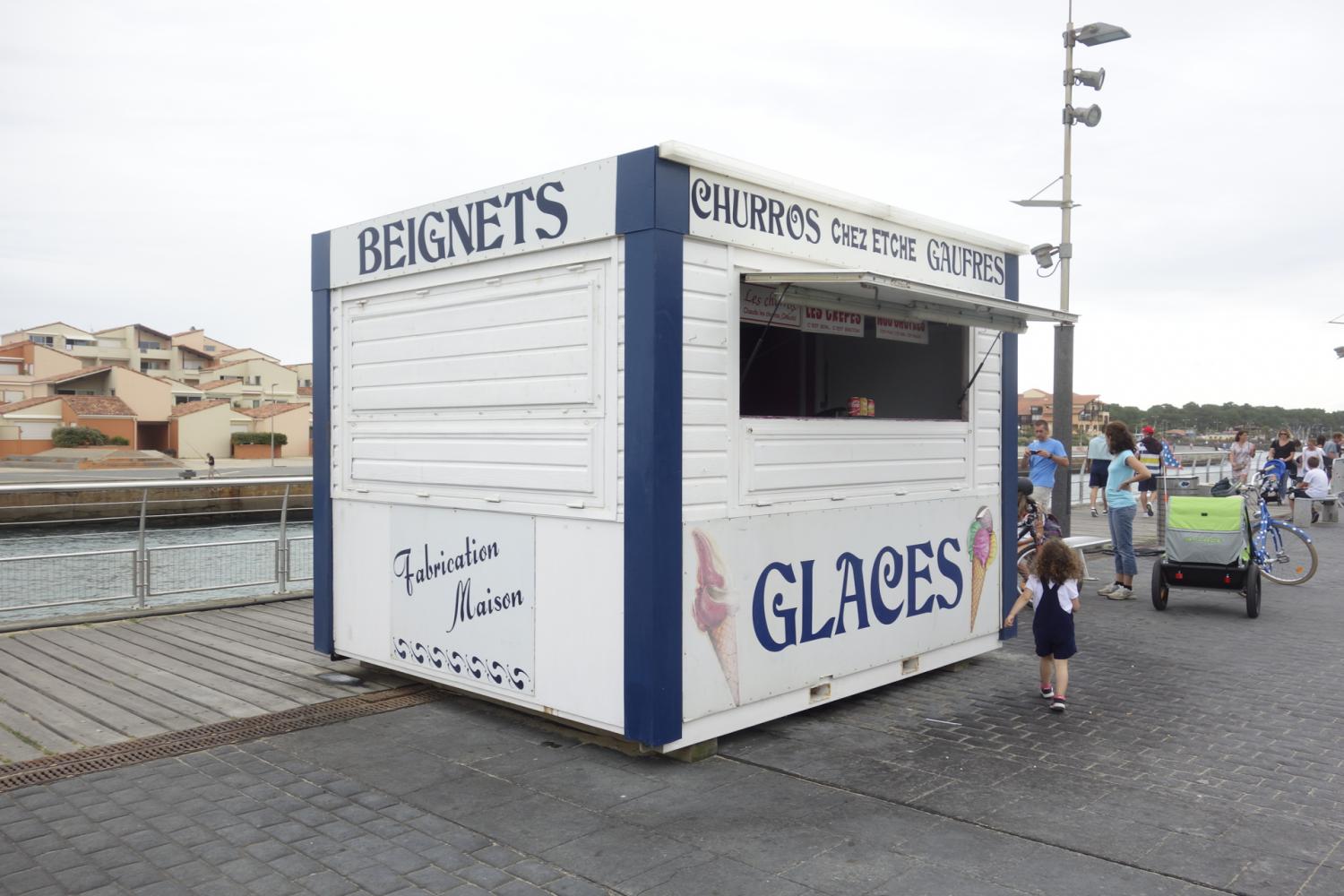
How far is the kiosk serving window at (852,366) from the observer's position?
271 inches

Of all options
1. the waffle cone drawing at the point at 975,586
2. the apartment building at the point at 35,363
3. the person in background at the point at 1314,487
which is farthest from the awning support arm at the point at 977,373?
the apartment building at the point at 35,363

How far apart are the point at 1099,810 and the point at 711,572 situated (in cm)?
204

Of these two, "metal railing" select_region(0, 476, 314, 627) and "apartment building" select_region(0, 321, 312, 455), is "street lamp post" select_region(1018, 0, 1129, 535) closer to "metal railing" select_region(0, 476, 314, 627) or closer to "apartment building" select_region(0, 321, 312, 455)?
"metal railing" select_region(0, 476, 314, 627)

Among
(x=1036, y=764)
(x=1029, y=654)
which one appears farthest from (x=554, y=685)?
(x=1029, y=654)

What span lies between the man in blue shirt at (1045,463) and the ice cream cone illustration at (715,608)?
7.01m

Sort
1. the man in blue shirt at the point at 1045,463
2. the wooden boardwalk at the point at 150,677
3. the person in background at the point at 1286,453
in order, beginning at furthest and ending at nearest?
1. the person in background at the point at 1286,453
2. the man in blue shirt at the point at 1045,463
3. the wooden boardwalk at the point at 150,677

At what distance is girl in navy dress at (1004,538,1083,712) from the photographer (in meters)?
6.09

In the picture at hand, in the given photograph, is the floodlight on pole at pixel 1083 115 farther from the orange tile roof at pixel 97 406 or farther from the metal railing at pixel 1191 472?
the orange tile roof at pixel 97 406

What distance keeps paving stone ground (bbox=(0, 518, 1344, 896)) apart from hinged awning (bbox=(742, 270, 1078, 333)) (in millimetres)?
2368

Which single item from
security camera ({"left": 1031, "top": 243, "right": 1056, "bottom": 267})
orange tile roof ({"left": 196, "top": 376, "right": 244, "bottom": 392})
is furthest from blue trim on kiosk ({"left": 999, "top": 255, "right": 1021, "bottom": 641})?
orange tile roof ({"left": 196, "top": 376, "right": 244, "bottom": 392})

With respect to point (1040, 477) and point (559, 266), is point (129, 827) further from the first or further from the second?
point (1040, 477)

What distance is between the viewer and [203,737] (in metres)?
5.29

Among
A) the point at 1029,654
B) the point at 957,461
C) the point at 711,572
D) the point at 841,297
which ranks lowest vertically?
the point at 1029,654

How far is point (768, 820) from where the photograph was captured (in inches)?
168
